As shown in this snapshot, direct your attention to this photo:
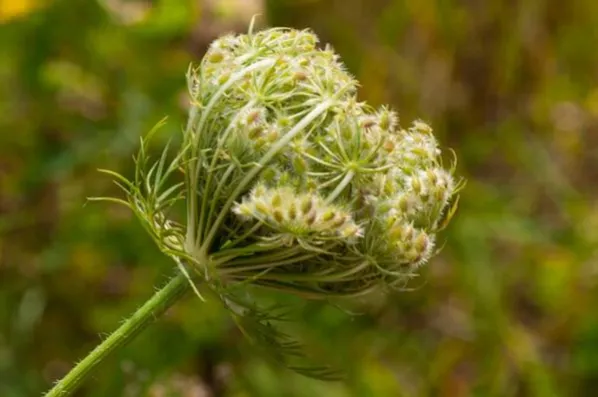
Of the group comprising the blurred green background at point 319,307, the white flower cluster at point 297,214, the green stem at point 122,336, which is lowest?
the blurred green background at point 319,307

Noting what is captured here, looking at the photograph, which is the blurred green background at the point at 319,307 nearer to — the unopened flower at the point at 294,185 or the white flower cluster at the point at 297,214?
the unopened flower at the point at 294,185

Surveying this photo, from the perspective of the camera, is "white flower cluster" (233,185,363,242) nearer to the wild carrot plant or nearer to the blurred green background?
the wild carrot plant

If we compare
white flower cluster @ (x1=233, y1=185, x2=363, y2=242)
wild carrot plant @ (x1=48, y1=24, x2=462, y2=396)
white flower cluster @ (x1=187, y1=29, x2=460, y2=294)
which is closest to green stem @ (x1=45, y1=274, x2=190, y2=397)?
wild carrot plant @ (x1=48, y1=24, x2=462, y2=396)

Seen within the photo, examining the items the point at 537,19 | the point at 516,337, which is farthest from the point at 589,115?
the point at 516,337

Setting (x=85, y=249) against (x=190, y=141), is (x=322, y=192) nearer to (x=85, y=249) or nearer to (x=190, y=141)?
(x=190, y=141)

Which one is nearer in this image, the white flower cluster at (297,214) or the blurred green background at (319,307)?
the white flower cluster at (297,214)

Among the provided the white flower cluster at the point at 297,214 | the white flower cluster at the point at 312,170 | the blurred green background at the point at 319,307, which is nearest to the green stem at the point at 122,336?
the white flower cluster at the point at 312,170

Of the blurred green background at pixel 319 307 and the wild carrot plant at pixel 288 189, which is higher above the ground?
the wild carrot plant at pixel 288 189
